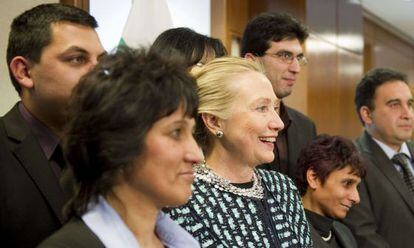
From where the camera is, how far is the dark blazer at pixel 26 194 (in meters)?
1.56

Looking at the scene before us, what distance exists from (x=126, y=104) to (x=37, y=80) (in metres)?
0.59

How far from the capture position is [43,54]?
1739 millimetres

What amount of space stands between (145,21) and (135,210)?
6.01ft

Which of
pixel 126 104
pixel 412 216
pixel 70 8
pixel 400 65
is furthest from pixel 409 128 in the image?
pixel 400 65

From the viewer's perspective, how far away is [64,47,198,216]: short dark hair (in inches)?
49.3

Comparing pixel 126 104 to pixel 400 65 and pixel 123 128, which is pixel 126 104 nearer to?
pixel 123 128

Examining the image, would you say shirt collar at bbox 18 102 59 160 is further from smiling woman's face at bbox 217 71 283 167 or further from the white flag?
the white flag

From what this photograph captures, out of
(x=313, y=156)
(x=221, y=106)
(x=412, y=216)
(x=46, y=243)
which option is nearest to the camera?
(x=46, y=243)

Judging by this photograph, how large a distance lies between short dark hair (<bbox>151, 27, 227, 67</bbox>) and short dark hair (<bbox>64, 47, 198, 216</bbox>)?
2.78 feet

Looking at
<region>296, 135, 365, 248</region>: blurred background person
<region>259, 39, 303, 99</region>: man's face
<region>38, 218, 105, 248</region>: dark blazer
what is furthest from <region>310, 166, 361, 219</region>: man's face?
<region>38, 218, 105, 248</region>: dark blazer

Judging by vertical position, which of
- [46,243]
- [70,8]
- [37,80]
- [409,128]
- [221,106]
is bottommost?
[409,128]

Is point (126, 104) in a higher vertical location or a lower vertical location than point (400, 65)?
higher

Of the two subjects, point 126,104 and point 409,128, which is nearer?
point 126,104

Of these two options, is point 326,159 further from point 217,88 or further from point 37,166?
point 37,166
